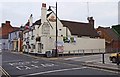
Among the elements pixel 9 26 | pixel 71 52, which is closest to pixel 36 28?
pixel 71 52

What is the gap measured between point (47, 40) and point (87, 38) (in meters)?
9.96

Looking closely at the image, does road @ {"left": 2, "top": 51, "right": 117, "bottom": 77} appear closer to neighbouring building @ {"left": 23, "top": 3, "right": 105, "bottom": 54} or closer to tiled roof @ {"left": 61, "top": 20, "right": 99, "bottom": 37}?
neighbouring building @ {"left": 23, "top": 3, "right": 105, "bottom": 54}

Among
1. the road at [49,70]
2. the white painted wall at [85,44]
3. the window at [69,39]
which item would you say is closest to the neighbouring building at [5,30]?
the white painted wall at [85,44]

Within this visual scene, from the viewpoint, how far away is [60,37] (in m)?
46.8

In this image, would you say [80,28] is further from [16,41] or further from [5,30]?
[5,30]

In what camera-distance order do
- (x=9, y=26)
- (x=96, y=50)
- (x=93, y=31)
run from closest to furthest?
1. (x=96, y=50)
2. (x=93, y=31)
3. (x=9, y=26)

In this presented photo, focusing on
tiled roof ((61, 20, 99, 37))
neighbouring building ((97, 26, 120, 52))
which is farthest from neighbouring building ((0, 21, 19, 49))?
tiled roof ((61, 20, 99, 37))

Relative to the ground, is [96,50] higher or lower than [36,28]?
lower

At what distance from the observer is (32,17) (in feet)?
186

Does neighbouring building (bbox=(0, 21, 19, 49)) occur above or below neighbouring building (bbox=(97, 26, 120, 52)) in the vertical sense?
above

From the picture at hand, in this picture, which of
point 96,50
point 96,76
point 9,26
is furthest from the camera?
point 9,26

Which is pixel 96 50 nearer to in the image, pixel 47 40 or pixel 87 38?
pixel 87 38

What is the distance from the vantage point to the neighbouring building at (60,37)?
46000 mm

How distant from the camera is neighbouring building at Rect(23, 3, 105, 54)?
46.0 m
